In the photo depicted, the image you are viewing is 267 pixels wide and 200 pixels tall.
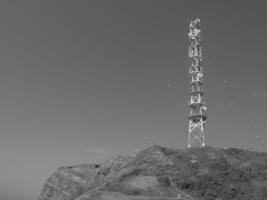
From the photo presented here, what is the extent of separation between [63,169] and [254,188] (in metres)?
46.0

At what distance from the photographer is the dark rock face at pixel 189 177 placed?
3762 centimetres

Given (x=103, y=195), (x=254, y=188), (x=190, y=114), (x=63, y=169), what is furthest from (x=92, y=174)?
(x=254, y=188)

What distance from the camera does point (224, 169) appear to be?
4303 centimetres

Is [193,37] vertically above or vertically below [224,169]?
above

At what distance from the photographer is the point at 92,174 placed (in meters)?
65.0

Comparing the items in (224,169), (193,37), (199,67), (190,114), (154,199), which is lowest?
(154,199)

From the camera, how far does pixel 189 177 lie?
4044 centimetres

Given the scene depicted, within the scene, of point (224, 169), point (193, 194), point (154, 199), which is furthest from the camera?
point (224, 169)

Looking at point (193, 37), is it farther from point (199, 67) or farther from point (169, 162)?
point (169, 162)

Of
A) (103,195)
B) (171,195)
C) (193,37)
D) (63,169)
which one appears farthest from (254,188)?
(63,169)

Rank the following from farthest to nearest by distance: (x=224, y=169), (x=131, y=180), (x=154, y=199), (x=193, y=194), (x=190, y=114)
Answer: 1. (x=190, y=114)
2. (x=224, y=169)
3. (x=131, y=180)
4. (x=193, y=194)
5. (x=154, y=199)

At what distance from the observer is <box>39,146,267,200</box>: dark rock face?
3762 cm

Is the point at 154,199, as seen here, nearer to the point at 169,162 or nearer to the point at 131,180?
the point at 131,180

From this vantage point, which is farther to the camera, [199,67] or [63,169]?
[63,169]
